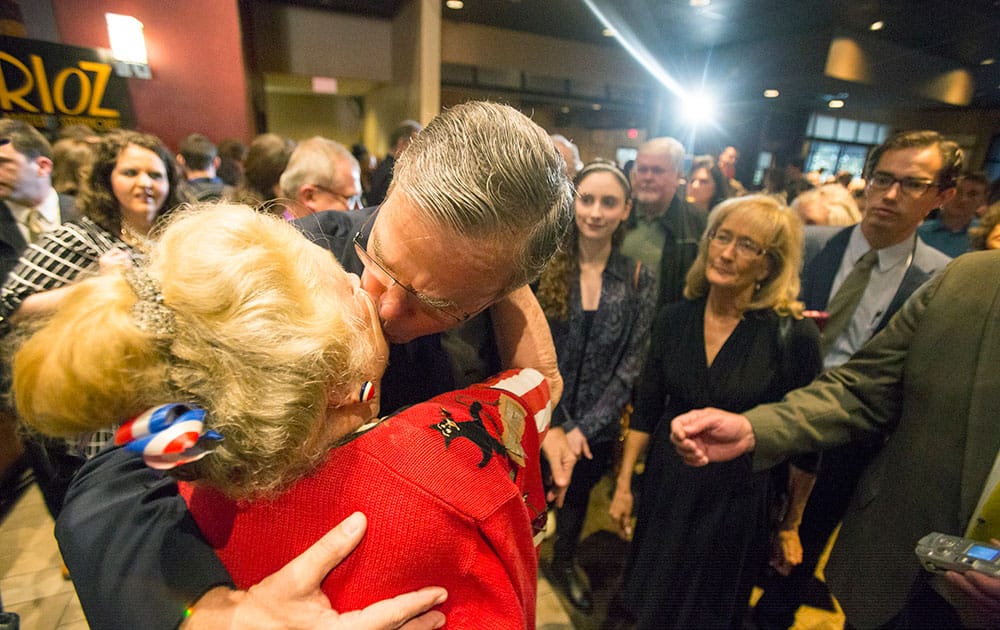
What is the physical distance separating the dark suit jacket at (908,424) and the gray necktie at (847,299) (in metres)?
0.89

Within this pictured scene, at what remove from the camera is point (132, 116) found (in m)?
3.82

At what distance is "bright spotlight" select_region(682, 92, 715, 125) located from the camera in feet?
26.6

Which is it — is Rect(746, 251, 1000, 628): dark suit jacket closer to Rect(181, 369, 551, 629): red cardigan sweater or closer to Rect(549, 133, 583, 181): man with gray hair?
Rect(181, 369, 551, 629): red cardigan sweater

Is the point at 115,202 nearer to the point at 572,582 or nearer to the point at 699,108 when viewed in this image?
the point at 572,582

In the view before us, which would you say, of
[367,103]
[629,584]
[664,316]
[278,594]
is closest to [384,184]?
[664,316]

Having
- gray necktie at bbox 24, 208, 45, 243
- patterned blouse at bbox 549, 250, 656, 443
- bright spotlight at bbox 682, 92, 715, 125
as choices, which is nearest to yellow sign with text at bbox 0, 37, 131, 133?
gray necktie at bbox 24, 208, 45, 243

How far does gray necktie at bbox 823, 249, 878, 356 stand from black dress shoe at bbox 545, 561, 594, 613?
1621 mm

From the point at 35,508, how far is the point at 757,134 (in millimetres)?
9277

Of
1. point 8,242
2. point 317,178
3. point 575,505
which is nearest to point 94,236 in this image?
point 317,178

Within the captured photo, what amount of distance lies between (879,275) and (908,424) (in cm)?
118

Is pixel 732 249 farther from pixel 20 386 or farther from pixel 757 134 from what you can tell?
pixel 757 134

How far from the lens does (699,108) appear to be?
825 cm

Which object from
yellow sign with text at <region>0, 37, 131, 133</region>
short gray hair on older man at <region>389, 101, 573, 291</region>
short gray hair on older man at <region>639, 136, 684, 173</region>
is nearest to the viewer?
short gray hair on older man at <region>389, 101, 573, 291</region>

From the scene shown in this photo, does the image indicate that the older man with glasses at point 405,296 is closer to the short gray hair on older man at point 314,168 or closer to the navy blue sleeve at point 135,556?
the navy blue sleeve at point 135,556
